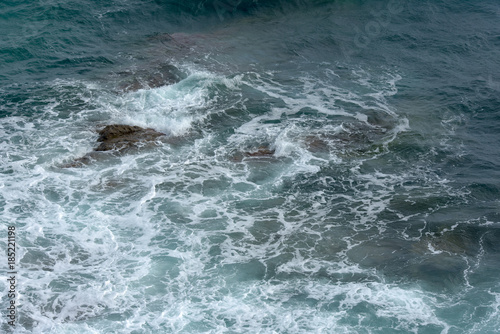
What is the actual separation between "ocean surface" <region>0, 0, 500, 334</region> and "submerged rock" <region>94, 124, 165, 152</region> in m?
0.58

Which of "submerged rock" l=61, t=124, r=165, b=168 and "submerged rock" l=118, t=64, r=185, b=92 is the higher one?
"submerged rock" l=118, t=64, r=185, b=92

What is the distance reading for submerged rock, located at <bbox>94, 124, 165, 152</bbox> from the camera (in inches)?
1105

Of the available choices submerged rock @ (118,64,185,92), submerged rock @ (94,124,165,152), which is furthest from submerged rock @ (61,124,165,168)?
submerged rock @ (118,64,185,92)

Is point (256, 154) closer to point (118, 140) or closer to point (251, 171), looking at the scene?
point (251, 171)

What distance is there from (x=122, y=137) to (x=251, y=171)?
6.96 metres

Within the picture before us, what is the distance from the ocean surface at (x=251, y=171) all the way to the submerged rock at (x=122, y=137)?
0.58m

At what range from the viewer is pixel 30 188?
25438mm

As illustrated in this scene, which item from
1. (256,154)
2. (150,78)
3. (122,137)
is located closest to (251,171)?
(256,154)

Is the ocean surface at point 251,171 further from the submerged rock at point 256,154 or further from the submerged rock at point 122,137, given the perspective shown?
the submerged rock at point 122,137

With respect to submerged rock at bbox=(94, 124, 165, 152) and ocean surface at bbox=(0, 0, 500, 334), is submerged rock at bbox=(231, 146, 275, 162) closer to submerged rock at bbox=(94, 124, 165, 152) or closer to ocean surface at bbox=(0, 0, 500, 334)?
ocean surface at bbox=(0, 0, 500, 334)

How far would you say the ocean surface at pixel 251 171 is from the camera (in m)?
20.0

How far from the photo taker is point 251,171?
27.0m

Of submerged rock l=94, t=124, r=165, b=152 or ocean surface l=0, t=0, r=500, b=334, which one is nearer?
ocean surface l=0, t=0, r=500, b=334

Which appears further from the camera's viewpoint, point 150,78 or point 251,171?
point 150,78
